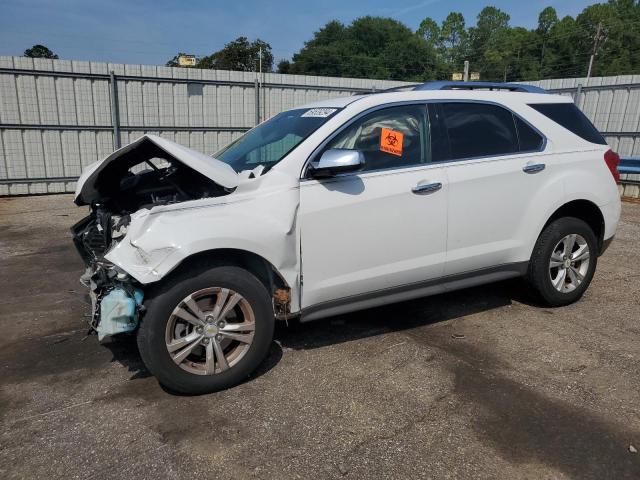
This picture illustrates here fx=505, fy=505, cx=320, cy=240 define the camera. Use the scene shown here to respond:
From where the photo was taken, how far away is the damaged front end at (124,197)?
2.90 metres

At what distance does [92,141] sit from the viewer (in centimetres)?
1148

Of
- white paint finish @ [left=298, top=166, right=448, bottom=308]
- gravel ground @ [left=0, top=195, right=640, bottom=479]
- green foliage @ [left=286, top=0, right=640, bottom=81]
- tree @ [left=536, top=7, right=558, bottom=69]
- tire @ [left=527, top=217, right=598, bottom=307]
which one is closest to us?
gravel ground @ [left=0, top=195, right=640, bottom=479]

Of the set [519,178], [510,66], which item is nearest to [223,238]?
[519,178]

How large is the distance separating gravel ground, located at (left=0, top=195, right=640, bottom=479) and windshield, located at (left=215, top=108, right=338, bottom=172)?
1400 millimetres

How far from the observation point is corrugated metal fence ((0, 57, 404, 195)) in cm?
1070

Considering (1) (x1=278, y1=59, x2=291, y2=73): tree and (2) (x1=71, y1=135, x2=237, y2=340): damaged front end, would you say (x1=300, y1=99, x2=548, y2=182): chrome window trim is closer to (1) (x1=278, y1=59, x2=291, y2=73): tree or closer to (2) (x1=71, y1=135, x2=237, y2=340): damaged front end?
(2) (x1=71, y1=135, x2=237, y2=340): damaged front end

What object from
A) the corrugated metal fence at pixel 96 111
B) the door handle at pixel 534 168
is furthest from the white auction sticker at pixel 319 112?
the corrugated metal fence at pixel 96 111

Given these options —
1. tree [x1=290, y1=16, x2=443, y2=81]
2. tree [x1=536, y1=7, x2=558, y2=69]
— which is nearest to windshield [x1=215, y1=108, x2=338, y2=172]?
tree [x1=290, y1=16, x2=443, y2=81]

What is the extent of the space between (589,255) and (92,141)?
10.5m

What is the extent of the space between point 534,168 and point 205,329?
2.88m

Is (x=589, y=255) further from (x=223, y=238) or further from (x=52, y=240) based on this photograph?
(x=52, y=240)

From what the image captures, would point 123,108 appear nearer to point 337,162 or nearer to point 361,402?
point 337,162

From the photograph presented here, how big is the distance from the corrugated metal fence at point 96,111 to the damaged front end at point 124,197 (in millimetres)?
8240

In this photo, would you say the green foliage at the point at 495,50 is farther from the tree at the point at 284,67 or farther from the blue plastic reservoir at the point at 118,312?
the blue plastic reservoir at the point at 118,312
